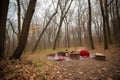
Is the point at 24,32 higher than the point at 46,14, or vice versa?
the point at 46,14

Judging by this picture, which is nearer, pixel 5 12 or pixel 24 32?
pixel 5 12

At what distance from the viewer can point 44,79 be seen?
3863mm

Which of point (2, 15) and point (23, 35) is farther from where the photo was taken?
point (23, 35)

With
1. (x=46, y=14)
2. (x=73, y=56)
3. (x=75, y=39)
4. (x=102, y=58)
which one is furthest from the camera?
(x=75, y=39)

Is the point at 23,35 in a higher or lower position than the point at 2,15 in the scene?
lower

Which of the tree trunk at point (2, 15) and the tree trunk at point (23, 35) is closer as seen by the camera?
the tree trunk at point (2, 15)

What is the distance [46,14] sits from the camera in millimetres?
25703

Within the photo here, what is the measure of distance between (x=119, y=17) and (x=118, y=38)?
3223 millimetres

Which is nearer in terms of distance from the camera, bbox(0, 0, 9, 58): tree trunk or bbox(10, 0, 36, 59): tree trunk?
bbox(0, 0, 9, 58): tree trunk

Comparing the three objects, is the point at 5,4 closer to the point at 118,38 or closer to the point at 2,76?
the point at 2,76

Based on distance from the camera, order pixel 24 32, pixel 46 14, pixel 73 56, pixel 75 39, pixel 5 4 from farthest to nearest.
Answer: pixel 75 39 → pixel 46 14 → pixel 73 56 → pixel 24 32 → pixel 5 4

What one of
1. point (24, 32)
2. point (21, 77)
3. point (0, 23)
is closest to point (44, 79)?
point (21, 77)

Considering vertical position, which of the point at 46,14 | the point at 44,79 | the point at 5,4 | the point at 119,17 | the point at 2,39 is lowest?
the point at 44,79

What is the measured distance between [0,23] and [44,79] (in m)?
3.06
